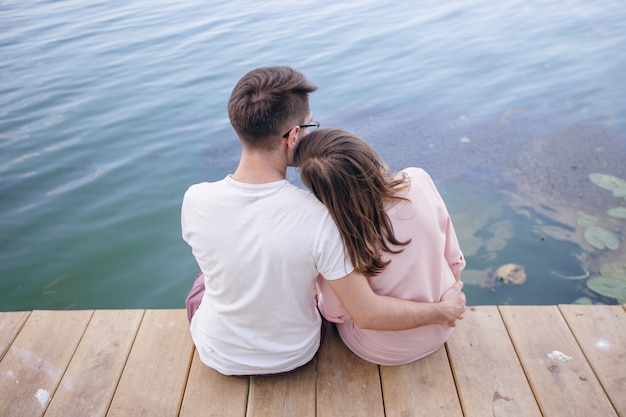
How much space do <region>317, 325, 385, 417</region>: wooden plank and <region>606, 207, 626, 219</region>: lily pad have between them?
94.5 inches

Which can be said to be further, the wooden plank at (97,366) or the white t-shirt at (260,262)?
the wooden plank at (97,366)

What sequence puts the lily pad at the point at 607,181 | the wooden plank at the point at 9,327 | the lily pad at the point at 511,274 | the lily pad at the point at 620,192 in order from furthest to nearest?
the lily pad at the point at 607,181 < the lily pad at the point at 620,192 < the lily pad at the point at 511,274 < the wooden plank at the point at 9,327

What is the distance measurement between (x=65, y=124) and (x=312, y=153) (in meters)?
4.39

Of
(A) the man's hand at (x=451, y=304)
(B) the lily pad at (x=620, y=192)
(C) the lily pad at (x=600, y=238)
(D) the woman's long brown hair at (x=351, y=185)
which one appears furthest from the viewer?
(B) the lily pad at (x=620, y=192)

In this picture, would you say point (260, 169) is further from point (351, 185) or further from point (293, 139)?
point (351, 185)

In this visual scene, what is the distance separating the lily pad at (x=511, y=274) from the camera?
3.21 metres

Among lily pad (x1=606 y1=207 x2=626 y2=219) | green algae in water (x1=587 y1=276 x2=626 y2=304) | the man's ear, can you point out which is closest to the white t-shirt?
the man's ear

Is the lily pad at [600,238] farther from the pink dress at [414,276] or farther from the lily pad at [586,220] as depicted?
the pink dress at [414,276]

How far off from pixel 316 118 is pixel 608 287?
300cm

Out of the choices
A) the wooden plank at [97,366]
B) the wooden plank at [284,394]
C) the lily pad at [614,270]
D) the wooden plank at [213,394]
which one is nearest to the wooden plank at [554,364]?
the wooden plank at [284,394]

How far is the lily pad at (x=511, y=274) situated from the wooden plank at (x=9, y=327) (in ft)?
8.06

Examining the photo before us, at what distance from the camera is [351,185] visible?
57.2 inches

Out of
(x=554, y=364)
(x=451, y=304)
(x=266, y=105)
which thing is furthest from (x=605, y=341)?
(x=266, y=105)

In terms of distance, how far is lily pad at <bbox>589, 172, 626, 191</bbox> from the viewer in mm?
3828
